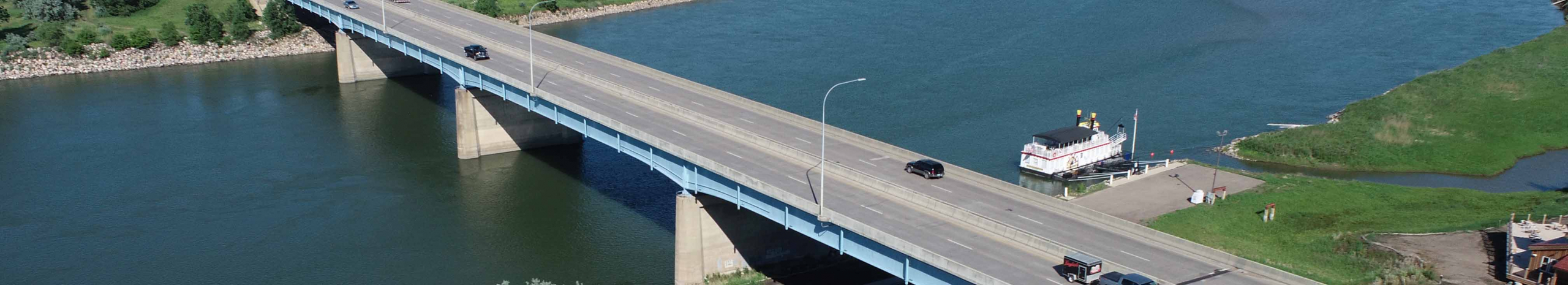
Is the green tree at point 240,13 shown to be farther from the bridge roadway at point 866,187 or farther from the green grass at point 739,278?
the green grass at point 739,278

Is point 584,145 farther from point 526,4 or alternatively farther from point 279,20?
point 526,4

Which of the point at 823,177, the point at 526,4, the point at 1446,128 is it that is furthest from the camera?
the point at 526,4

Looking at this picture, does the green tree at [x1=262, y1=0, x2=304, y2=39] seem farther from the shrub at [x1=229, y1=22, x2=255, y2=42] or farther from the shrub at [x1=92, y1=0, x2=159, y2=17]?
the shrub at [x1=92, y1=0, x2=159, y2=17]

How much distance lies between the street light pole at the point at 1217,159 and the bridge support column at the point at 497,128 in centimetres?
3967

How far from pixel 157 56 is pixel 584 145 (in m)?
51.4

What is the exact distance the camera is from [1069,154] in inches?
2571

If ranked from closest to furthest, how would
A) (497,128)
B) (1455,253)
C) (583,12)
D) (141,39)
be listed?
(1455,253) → (497,128) → (141,39) → (583,12)

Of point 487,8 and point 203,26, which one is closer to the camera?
point 203,26

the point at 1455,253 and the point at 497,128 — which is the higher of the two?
the point at 1455,253

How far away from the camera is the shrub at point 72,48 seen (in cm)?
10788

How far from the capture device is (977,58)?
104m

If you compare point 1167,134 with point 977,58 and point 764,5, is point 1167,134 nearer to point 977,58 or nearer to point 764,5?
point 977,58

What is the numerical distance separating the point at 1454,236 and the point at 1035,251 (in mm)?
21183

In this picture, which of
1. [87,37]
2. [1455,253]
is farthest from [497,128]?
[1455,253]
